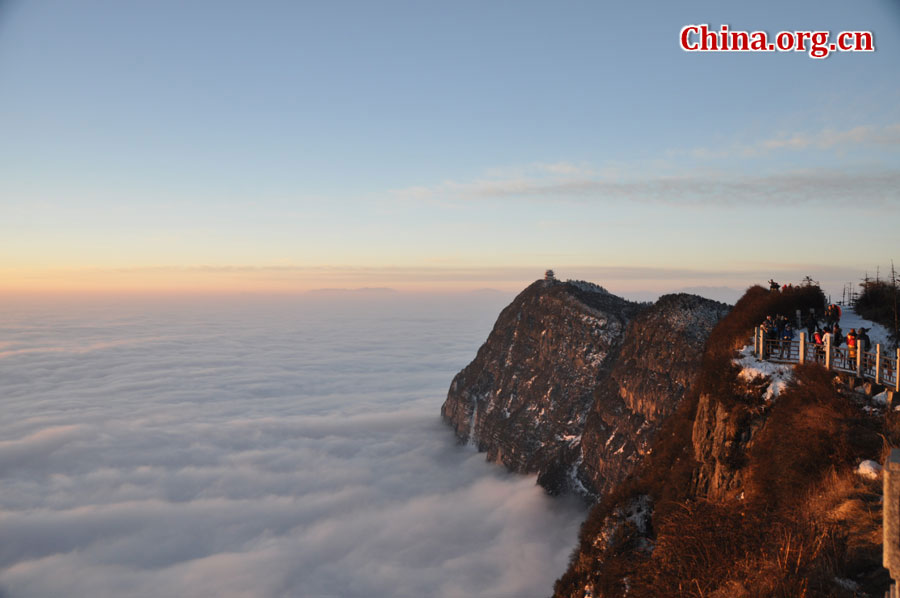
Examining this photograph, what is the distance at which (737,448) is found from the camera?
20188 millimetres

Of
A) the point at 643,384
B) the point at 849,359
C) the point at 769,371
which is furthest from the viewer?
the point at 643,384

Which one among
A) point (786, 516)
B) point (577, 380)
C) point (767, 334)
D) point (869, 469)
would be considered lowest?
point (577, 380)

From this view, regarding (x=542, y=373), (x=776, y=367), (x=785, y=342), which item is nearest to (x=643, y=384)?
(x=542, y=373)

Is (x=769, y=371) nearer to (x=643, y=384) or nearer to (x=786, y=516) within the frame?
(x=786, y=516)

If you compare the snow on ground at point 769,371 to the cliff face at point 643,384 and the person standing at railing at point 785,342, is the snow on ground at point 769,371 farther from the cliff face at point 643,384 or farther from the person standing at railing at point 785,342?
the cliff face at point 643,384

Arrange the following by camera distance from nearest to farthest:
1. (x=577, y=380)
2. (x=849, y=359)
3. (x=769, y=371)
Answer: (x=849, y=359), (x=769, y=371), (x=577, y=380)

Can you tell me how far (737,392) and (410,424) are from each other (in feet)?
383

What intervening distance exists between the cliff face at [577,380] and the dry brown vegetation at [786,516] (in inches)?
1388

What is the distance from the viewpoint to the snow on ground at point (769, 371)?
63.7 feet

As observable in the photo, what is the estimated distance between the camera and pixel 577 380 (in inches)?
2955

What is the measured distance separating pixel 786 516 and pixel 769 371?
844cm

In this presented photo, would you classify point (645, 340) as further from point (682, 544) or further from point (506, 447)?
point (682, 544)

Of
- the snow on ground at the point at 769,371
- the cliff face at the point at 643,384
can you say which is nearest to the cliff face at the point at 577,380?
the cliff face at the point at 643,384

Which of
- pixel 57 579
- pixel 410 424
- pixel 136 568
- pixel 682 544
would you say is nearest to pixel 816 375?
pixel 682 544
